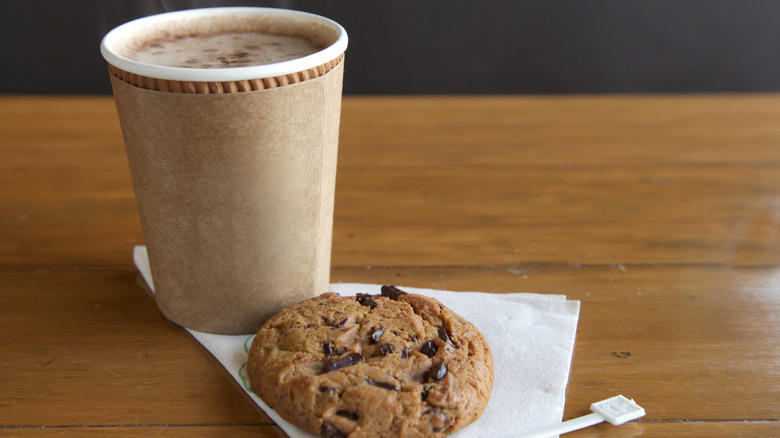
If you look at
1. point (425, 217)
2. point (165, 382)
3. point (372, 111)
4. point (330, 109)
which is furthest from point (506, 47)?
point (165, 382)

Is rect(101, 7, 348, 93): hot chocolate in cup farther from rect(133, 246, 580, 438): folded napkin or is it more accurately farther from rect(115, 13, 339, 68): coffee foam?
rect(133, 246, 580, 438): folded napkin

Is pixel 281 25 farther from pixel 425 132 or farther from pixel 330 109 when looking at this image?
pixel 425 132

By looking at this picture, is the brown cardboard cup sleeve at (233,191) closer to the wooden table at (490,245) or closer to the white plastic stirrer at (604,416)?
Result: the wooden table at (490,245)

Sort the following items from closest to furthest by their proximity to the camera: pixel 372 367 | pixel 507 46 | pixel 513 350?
pixel 372 367 < pixel 513 350 < pixel 507 46

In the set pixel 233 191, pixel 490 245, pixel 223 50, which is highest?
pixel 223 50

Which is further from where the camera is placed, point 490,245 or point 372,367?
point 490,245

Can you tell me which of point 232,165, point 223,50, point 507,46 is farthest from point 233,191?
point 507,46

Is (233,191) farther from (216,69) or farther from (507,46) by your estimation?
(507,46)
